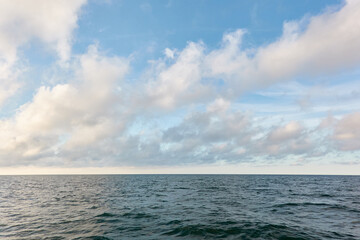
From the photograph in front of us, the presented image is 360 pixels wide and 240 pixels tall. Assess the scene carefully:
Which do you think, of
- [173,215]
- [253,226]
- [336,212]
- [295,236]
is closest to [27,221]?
[173,215]

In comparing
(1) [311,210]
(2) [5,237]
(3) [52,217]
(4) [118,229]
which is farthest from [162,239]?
(1) [311,210]

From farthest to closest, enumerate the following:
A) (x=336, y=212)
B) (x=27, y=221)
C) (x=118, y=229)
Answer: (x=336, y=212)
(x=27, y=221)
(x=118, y=229)

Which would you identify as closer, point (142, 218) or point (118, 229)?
point (118, 229)

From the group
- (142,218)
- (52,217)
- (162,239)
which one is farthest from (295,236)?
(52,217)

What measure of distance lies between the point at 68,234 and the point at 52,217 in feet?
27.9

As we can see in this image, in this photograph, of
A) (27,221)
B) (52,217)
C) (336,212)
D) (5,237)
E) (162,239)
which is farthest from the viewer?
(336,212)

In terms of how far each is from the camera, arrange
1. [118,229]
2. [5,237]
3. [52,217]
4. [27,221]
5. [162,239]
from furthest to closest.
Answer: [52,217]
[27,221]
[118,229]
[5,237]
[162,239]

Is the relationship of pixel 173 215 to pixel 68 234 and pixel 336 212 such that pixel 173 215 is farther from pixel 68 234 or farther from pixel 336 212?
pixel 336 212

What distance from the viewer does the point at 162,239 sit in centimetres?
1576

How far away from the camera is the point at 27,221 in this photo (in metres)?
21.9

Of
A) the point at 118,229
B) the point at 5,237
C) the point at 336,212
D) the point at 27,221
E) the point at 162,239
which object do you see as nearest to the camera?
the point at 162,239

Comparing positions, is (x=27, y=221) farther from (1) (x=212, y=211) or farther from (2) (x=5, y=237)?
(1) (x=212, y=211)

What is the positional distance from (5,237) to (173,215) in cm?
1568

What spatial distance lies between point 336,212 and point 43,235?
108 feet
